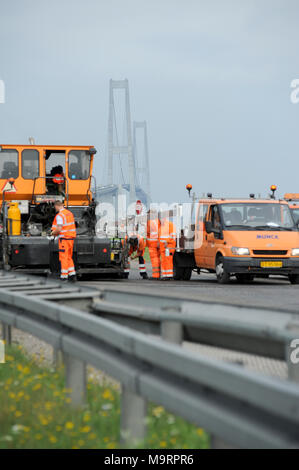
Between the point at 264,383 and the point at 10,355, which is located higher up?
the point at 264,383

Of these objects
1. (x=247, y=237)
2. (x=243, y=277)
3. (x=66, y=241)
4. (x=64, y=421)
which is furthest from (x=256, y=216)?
(x=64, y=421)

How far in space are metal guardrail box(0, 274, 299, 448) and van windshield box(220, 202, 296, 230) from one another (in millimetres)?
13633

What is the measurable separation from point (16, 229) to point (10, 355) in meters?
12.6

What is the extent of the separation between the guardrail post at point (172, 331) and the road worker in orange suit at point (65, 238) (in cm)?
1359

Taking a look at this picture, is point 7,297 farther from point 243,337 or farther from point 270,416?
point 270,416

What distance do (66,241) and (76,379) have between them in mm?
13021

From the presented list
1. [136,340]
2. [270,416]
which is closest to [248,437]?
[270,416]

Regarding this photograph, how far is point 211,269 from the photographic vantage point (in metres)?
20.1

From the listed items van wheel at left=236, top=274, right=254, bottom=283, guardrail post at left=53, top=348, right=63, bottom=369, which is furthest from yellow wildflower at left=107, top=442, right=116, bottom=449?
van wheel at left=236, top=274, right=254, bottom=283

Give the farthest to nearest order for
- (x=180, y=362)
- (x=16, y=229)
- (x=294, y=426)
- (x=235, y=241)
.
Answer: (x=16, y=229) → (x=235, y=241) → (x=180, y=362) → (x=294, y=426)

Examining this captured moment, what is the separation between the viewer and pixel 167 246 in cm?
2072

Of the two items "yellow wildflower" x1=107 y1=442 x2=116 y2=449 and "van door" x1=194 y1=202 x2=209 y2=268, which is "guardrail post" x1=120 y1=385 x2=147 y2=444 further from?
"van door" x1=194 y1=202 x2=209 y2=268

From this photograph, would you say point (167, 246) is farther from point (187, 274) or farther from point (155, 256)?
point (187, 274)

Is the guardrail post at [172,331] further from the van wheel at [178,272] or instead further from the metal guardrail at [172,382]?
the van wheel at [178,272]
